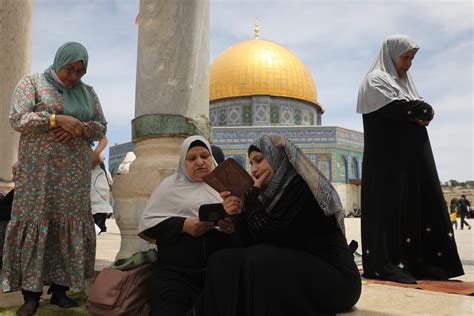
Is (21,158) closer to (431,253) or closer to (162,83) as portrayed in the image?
(162,83)

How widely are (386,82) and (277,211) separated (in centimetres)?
152

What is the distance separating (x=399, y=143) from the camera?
2934 mm

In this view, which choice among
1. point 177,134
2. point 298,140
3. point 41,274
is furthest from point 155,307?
point 298,140

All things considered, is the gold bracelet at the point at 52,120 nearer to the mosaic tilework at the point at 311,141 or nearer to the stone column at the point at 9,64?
the stone column at the point at 9,64

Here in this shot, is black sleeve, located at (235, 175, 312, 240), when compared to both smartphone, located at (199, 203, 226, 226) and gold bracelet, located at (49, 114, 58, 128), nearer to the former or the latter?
smartphone, located at (199, 203, 226, 226)

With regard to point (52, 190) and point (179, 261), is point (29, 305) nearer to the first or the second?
point (52, 190)

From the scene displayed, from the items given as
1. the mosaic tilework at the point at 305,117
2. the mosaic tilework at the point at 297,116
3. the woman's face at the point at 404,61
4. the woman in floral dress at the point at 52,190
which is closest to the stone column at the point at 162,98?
the woman in floral dress at the point at 52,190

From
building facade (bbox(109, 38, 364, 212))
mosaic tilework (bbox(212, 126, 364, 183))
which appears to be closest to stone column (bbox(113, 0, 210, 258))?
building facade (bbox(109, 38, 364, 212))

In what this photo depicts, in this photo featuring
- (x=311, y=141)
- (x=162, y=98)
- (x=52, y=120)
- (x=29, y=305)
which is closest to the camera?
(x=29, y=305)

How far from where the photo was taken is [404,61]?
302 centimetres

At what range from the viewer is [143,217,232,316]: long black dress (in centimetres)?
204

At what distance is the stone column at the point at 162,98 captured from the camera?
296 cm

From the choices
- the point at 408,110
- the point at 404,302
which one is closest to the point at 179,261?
the point at 404,302

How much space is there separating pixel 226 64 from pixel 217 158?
2433 centimetres
